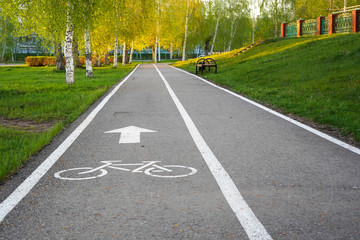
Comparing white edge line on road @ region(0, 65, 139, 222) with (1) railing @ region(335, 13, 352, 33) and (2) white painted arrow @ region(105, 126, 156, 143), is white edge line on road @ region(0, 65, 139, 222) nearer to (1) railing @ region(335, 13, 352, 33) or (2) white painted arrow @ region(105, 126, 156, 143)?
(2) white painted arrow @ region(105, 126, 156, 143)

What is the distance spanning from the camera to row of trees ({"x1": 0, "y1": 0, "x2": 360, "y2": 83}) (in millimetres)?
17844

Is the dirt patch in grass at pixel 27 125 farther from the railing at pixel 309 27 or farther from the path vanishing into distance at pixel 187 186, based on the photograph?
the railing at pixel 309 27

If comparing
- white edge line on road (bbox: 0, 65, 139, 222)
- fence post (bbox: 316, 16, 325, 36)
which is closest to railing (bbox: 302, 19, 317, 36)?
fence post (bbox: 316, 16, 325, 36)

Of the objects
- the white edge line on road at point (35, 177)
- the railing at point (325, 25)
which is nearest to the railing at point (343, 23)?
the railing at point (325, 25)

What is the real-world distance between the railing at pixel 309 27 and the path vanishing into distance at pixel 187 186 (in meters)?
28.7

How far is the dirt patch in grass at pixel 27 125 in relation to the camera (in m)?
8.26

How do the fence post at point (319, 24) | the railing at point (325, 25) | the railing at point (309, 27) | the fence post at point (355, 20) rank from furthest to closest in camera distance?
the railing at point (309, 27) < the fence post at point (319, 24) < the railing at point (325, 25) < the fence post at point (355, 20)

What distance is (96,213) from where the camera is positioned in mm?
3777

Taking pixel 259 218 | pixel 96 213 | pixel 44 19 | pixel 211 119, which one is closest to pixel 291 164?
pixel 259 218

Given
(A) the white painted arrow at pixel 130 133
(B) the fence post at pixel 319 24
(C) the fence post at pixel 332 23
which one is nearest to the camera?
(A) the white painted arrow at pixel 130 133

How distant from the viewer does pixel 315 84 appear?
14133 mm

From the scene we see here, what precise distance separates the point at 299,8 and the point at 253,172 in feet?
179

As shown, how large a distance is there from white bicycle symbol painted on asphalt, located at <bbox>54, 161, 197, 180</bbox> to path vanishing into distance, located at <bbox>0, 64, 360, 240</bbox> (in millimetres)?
13

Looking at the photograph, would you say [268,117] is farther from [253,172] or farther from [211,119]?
[253,172]
